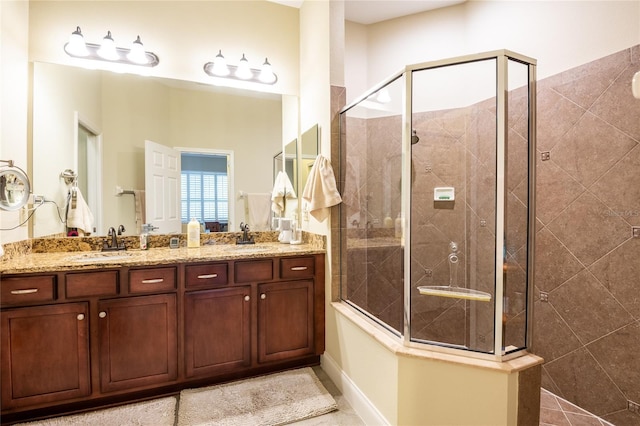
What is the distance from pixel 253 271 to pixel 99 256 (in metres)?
1.05

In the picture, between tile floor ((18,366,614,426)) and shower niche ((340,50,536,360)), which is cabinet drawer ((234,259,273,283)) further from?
tile floor ((18,366,614,426))

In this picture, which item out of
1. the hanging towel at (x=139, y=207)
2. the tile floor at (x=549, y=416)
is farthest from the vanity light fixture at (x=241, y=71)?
the tile floor at (x=549, y=416)

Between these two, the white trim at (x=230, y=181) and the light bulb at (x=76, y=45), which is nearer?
the light bulb at (x=76, y=45)

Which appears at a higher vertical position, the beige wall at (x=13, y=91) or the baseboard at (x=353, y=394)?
the beige wall at (x=13, y=91)

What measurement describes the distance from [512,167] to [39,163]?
3.01m

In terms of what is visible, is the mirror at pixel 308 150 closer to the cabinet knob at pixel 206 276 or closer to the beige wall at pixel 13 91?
the cabinet knob at pixel 206 276

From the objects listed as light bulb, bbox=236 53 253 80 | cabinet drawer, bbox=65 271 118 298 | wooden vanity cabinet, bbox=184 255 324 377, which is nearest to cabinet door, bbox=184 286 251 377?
wooden vanity cabinet, bbox=184 255 324 377

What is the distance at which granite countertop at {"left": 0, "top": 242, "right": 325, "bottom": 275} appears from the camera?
1.76 m

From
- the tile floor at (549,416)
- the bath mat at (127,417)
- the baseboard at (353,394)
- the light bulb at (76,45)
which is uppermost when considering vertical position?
the light bulb at (76,45)

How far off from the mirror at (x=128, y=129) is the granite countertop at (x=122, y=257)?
0.26 metres

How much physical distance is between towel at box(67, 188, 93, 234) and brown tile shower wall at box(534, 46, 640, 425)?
3266mm

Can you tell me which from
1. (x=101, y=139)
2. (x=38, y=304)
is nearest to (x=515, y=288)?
(x=38, y=304)

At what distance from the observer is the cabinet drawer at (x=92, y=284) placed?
5.90 ft

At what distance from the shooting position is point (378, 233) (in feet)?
7.89
